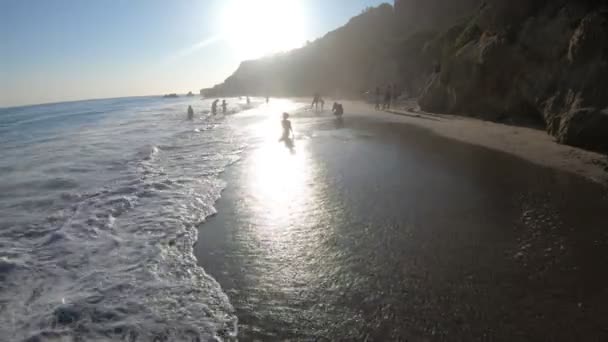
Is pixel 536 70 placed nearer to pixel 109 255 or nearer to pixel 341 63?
pixel 109 255

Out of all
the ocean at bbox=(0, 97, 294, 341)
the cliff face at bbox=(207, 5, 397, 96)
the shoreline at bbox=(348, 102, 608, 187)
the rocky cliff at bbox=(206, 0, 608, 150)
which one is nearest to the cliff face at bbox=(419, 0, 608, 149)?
the rocky cliff at bbox=(206, 0, 608, 150)

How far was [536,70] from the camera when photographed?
15.5 m

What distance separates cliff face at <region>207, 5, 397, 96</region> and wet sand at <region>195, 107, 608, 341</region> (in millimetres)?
45668

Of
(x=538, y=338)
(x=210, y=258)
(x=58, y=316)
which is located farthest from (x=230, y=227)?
(x=538, y=338)

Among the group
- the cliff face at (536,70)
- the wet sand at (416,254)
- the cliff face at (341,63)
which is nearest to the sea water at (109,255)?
the wet sand at (416,254)

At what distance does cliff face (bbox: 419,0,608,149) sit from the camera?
458 inches

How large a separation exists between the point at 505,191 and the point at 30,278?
390 inches

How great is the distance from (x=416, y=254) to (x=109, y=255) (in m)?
5.54

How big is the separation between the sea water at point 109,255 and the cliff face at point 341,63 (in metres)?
46.9

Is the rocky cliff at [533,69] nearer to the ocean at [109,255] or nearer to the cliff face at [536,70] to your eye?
the cliff face at [536,70]

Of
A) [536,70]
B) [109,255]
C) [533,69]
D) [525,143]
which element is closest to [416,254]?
[109,255]

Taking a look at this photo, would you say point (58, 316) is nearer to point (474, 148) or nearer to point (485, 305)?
point (485, 305)

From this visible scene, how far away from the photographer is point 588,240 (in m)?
5.16

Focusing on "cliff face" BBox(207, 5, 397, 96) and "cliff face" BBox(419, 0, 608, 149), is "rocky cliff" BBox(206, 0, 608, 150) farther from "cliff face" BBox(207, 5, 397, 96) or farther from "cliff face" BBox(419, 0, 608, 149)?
"cliff face" BBox(207, 5, 397, 96)
